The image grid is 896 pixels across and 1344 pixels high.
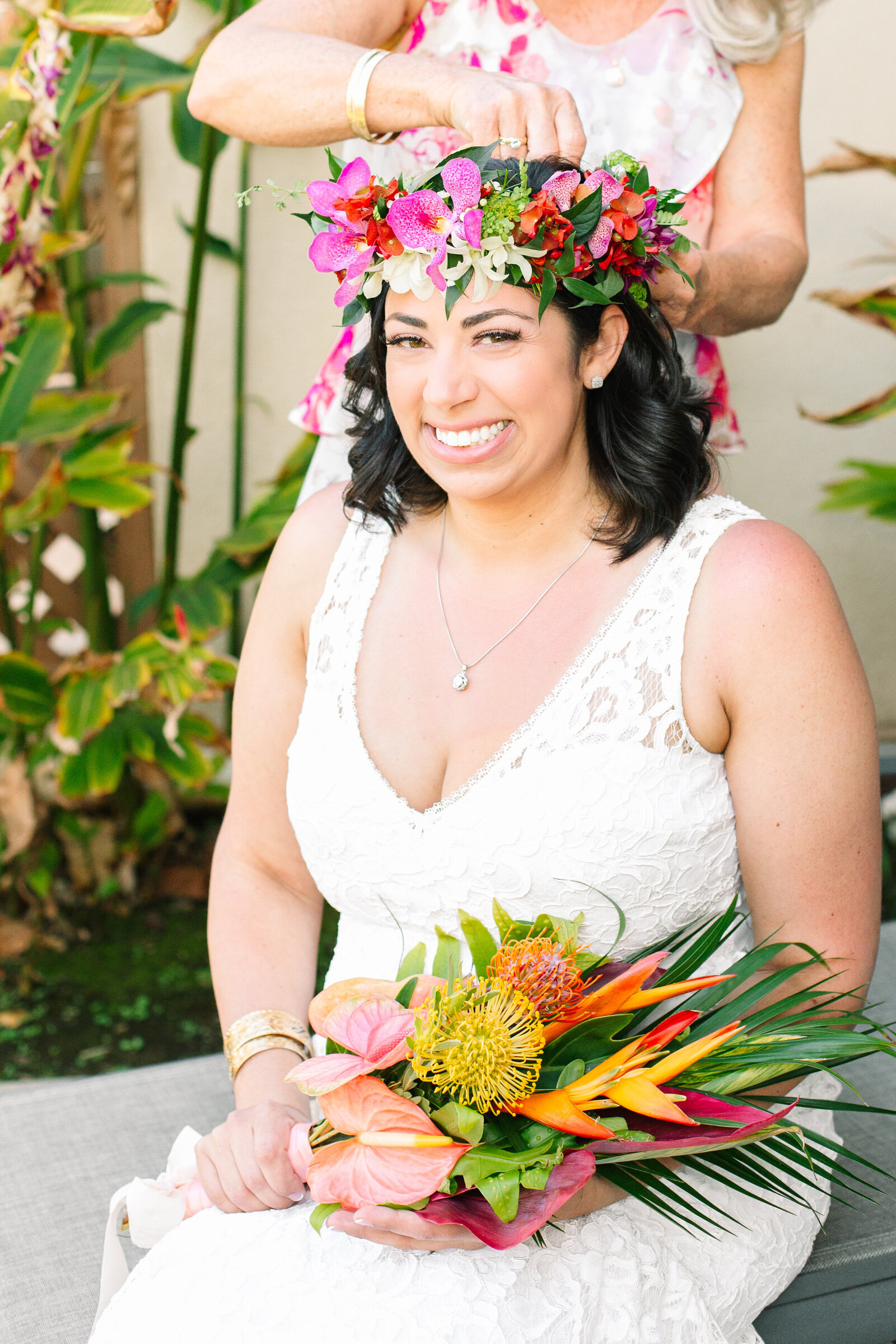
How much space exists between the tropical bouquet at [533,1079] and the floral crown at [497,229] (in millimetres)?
702

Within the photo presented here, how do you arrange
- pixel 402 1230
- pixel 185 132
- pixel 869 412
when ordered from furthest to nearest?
pixel 185 132 → pixel 869 412 → pixel 402 1230

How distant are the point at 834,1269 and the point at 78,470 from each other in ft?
7.05

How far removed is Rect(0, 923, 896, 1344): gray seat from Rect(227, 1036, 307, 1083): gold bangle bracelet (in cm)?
29

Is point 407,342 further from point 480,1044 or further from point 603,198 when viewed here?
point 480,1044

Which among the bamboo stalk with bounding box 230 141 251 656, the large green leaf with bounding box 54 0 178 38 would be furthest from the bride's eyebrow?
the bamboo stalk with bounding box 230 141 251 656

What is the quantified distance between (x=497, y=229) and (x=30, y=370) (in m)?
1.57

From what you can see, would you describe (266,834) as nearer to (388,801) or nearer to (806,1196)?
(388,801)

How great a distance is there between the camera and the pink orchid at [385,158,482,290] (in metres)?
1.38

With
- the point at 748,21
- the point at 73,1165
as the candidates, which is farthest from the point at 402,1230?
the point at 748,21

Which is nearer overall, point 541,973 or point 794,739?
point 541,973

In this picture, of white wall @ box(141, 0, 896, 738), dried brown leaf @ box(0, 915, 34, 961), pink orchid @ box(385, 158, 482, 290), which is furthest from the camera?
white wall @ box(141, 0, 896, 738)

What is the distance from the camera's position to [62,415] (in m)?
2.82

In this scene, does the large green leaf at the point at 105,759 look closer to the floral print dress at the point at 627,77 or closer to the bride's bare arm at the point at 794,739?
the floral print dress at the point at 627,77

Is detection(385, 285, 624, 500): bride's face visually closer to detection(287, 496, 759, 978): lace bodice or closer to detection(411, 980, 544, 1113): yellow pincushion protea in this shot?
detection(287, 496, 759, 978): lace bodice
